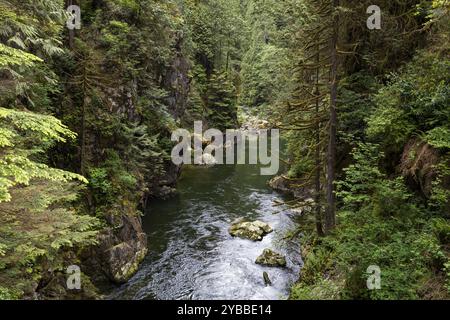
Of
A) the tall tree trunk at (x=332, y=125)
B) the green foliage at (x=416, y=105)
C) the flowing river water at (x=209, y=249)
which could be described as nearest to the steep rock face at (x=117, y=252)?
the flowing river water at (x=209, y=249)

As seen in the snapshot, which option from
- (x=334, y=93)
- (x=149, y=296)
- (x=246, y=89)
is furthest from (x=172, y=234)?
(x=246, y=89)

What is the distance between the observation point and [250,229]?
20.5 metres

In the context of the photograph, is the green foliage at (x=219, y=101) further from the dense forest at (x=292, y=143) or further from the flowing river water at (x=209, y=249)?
the dense forest at (x=292, y=143)

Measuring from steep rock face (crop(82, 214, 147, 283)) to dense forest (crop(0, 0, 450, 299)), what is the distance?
0.21 ft

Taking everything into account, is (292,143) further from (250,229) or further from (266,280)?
(250,229)

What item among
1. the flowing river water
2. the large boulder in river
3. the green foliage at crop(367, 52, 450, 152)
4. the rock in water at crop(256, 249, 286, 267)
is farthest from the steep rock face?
the green foliage at crop(367, 52, 450, 152)

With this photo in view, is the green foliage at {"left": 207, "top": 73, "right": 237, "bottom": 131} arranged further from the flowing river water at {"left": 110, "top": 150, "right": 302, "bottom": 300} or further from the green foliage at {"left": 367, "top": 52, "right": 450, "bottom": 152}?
the green foliage at {"left": 367, "top": 52, "right": 450, "bottom": 152}

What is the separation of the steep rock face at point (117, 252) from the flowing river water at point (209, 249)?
1.80 ft

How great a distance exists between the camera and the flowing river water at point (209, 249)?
1481cm

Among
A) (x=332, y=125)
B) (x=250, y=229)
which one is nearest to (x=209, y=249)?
(x=250, y=229)

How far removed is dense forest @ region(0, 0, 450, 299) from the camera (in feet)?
26.8

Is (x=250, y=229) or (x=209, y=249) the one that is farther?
(x=250, y=229)

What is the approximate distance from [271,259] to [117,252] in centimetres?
773

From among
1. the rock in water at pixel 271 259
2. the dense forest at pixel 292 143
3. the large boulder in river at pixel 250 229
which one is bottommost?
the rock in water at pixel 271 259
